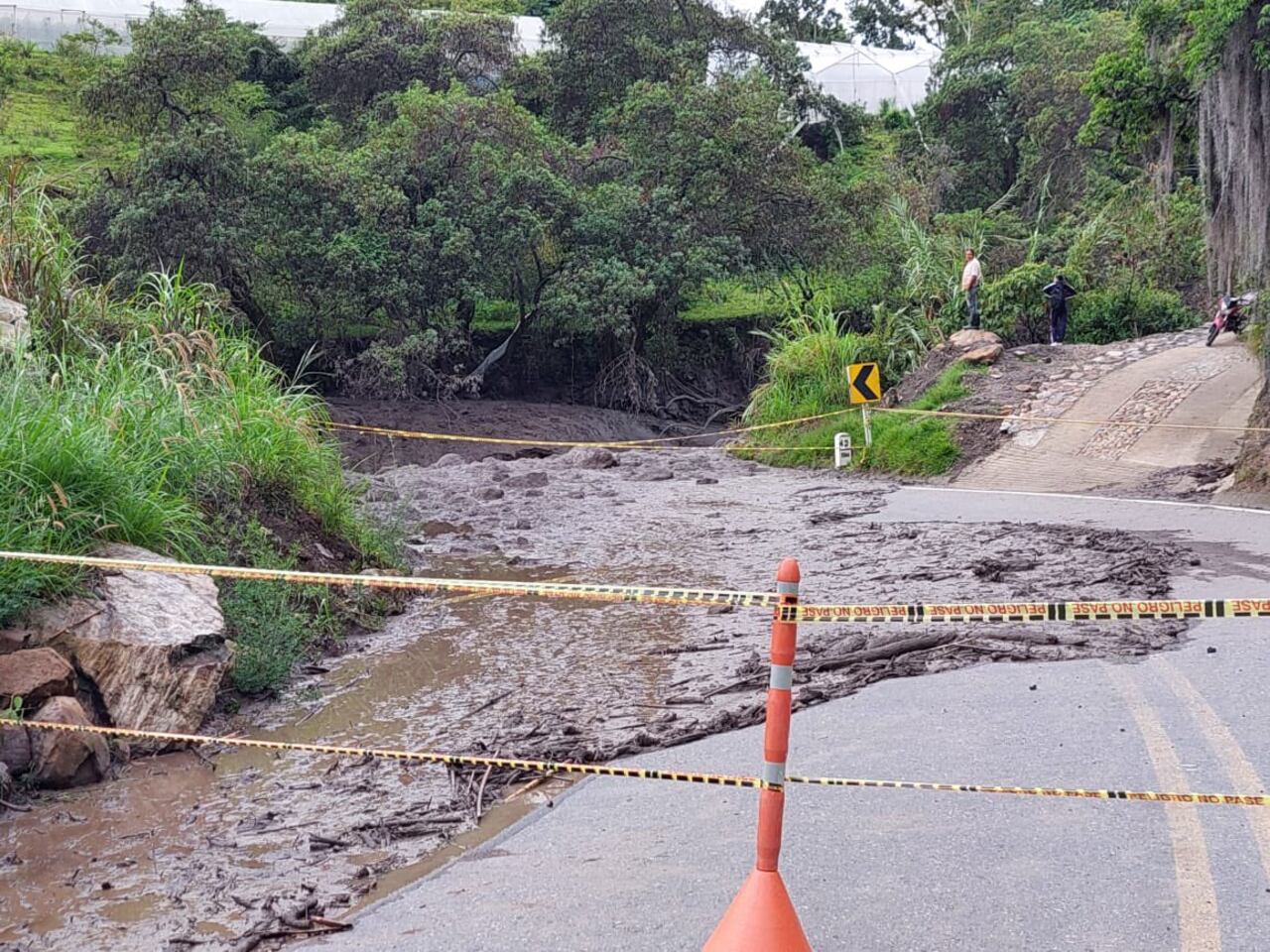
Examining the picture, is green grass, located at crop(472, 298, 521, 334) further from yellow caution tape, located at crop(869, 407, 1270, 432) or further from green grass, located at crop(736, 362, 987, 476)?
yellow caution tape, located at crop(869, 407, 1270, 432)

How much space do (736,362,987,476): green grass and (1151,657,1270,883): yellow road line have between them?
13132mm

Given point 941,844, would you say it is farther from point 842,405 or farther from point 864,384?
point 842,405

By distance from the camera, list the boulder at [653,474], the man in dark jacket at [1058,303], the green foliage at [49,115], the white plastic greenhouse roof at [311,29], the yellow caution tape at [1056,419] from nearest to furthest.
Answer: the yellow caution tape at [1056,419]
the boulder at [653,474]
the man in dark jacket at [1058,303]
the green foliage at [49,115]
the white plastic greenhouse roof at [311,29]

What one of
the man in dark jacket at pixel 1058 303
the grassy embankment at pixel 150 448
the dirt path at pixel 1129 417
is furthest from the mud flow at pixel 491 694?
the man in dark jacket at pixel 1058 303

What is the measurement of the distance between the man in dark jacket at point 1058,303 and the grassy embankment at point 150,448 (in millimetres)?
16291

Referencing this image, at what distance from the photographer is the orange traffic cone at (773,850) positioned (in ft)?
11.6

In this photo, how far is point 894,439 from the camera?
69.3 feet

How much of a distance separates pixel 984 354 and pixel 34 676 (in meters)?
19.3

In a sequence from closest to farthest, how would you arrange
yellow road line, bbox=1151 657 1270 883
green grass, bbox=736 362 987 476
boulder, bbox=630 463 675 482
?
yellow road line, bbox=1151 657 1270 883 < green grass, bbox=736 362 987 476 < boulder, bbox=630 463 675 482

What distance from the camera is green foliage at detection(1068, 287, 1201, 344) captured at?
25172 mm

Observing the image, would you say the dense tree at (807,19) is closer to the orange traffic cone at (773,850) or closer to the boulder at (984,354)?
the boulder at (984,354)

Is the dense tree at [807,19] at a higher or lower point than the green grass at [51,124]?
higher

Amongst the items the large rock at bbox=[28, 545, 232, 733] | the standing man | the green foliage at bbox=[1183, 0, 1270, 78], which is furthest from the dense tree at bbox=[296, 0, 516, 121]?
the large rock at bbox=[28, 545, 232, 733]

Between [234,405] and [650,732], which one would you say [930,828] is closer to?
[650,732]
